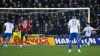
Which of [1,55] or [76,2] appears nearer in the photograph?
[1,55]

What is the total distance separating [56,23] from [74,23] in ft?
30.6

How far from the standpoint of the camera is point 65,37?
108ft

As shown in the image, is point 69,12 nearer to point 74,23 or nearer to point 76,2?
point 76,2

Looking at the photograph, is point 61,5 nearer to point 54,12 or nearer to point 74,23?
point 54,12

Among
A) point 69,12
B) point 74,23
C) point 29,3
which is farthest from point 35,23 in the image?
point 74,23

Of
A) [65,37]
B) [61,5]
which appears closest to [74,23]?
[65,37]

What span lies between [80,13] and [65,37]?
2.50 metres

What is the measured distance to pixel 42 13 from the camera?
33.2 metres

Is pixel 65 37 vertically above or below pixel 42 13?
below

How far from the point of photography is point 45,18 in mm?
33062

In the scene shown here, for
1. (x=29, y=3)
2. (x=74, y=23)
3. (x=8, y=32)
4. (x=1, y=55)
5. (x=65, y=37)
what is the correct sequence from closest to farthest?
(x=1, y=55) < (x=74, y=23) < (x=8, y=32) < (x=65, y=37) < (x=29, y=3)

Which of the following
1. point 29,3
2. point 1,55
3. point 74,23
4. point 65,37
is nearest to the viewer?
point 1,55

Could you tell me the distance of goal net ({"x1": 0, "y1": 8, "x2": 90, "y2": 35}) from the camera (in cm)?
3284

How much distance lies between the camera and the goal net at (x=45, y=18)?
32.8m
